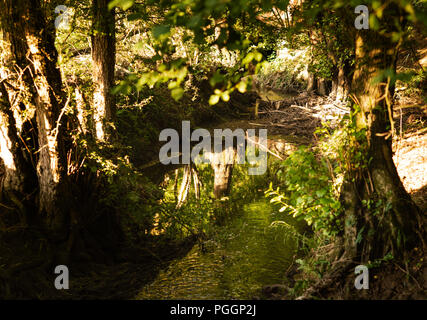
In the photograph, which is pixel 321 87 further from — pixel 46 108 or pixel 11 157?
pixel 11 157

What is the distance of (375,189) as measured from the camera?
3.86m

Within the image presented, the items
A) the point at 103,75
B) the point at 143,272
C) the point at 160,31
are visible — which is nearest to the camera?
the point at 160,31

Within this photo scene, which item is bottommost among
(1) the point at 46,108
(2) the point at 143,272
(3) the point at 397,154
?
(2) the point at 143,272

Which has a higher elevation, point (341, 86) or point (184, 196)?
point (341, 86)

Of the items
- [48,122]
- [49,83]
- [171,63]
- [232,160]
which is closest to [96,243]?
[48,122]

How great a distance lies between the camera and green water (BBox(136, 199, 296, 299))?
5156 mm

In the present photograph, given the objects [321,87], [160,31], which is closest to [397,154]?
[160,31]

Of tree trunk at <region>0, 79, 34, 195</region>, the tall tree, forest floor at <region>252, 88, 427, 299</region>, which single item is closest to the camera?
forest floor at <region>252, 88, 427, 299</region>

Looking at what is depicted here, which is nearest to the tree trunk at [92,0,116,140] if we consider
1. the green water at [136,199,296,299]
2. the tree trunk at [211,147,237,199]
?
the green water at [136,199,296,299]

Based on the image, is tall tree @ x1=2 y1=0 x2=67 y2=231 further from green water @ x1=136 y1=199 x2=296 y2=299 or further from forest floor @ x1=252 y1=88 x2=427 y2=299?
forest floor @ x1=252 y1=88 x2=427 y2=299

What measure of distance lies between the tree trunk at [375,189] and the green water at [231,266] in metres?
1.58

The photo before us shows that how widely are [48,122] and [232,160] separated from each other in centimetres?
832

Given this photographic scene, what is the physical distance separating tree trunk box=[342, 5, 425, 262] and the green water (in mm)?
1580

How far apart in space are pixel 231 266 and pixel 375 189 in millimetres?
2932
